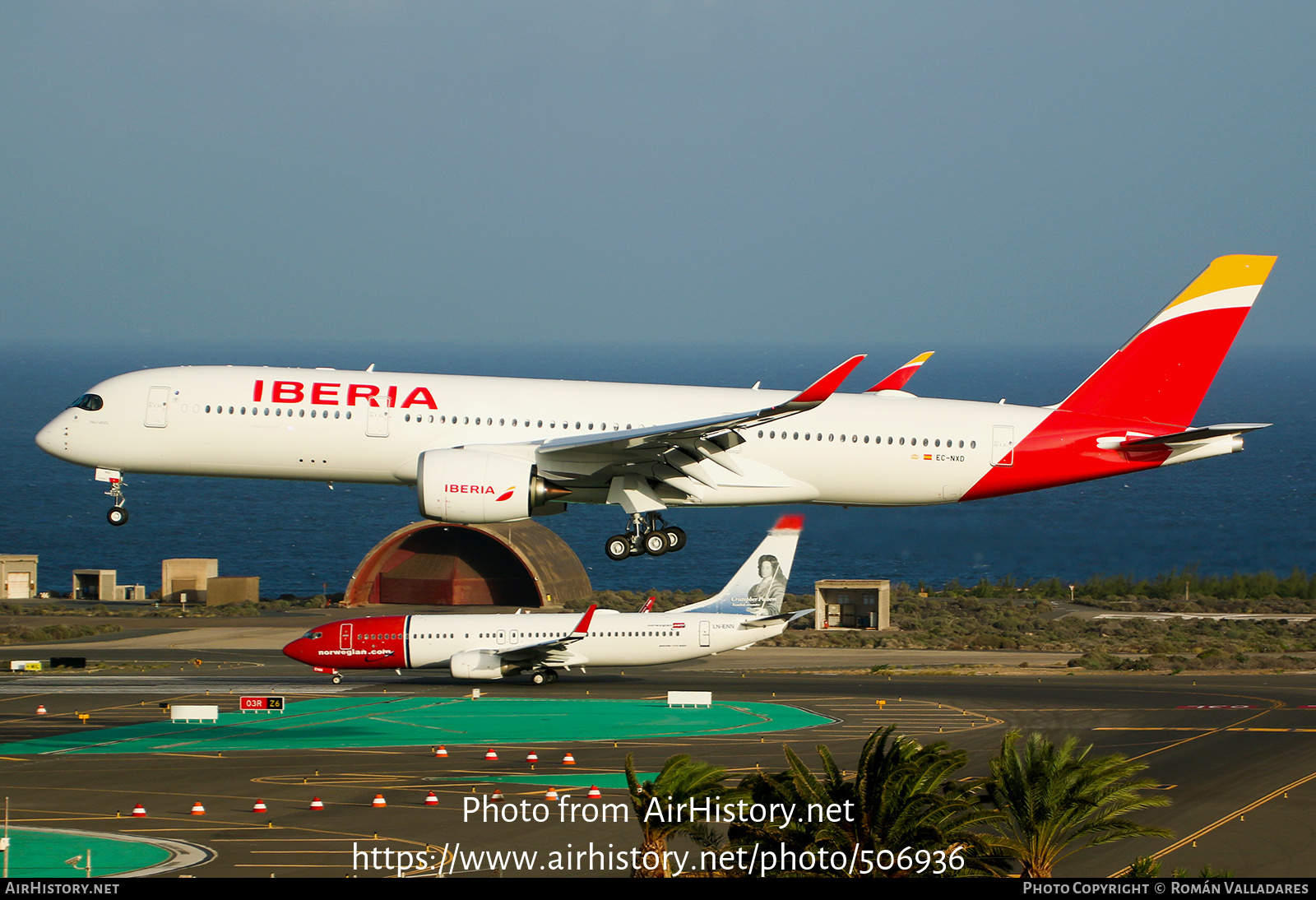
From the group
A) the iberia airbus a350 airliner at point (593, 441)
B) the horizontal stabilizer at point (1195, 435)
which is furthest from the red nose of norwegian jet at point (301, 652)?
the horizontal stabilizer at point (1195, 435)

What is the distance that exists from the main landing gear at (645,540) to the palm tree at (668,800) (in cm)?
1354

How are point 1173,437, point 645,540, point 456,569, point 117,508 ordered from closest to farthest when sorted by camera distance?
point 1173,437, point 645,540, point 117,508, point 456,569

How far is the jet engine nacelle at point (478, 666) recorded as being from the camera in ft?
182

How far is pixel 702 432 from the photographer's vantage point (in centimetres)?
3716

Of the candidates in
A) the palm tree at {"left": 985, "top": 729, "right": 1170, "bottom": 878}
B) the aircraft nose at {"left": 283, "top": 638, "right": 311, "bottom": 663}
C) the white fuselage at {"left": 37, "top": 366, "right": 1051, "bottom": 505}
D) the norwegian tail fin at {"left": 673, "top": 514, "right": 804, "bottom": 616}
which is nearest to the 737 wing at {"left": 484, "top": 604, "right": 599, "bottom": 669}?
the norwegian tail fin at {"left": 673, "top": 514, "right": 804, "bottom": 616}

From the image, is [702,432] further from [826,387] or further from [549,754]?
[549,754]

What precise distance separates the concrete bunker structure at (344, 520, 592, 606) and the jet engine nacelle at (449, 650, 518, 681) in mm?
26410

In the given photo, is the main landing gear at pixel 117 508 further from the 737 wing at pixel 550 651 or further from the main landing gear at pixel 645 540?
the 737 wing at pixel 550 651

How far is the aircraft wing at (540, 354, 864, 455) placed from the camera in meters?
35.3

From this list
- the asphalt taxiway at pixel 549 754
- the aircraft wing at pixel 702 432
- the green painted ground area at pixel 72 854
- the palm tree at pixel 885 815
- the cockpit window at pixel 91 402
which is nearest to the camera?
the palm tree at pixel 885 815

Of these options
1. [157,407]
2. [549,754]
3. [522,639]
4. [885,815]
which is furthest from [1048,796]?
[522,639]

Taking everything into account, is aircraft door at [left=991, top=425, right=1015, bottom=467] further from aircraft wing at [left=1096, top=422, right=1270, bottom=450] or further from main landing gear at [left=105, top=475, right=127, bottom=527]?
main landing gear at [left=105, top=475, right=127, bottom=527]

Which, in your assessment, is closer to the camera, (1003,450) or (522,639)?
(1003,450)

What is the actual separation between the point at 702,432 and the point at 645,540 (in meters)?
3.83
